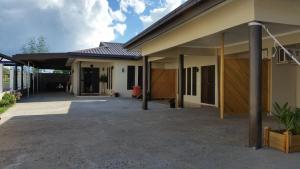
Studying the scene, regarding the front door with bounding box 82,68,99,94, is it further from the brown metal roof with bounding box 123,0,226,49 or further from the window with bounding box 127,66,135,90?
the brown metal roof with bounding box 123,0,226,49

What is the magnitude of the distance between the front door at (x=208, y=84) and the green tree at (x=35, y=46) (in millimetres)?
49198

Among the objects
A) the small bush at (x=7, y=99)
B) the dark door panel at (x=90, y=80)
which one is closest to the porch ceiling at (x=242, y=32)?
the small bush at (x=7, y=99)

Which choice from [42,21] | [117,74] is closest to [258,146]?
[117,74]

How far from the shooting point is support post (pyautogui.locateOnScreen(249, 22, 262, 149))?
18.3 ft

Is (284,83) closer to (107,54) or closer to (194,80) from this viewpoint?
(194,80)

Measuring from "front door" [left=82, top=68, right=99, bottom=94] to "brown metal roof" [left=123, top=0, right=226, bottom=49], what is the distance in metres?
13.2

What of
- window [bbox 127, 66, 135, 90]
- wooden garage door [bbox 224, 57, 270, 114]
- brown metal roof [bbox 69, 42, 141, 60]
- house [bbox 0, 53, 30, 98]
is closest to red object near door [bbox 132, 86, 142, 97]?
window [bbox 127, 66, 135, 90]

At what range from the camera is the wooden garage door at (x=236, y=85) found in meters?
10.5

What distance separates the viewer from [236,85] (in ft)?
35.2

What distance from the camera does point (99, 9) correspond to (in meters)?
27.0

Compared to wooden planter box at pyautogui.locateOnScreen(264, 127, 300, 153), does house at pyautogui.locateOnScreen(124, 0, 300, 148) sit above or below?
above

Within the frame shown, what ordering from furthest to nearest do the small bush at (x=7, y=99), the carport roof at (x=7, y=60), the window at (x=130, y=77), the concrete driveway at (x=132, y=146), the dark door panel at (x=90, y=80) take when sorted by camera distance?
the dark door panel at (x=90, y=80) → the window at (x=130, y=77) → the carport roof at (x=7, y=60) → the small bush at (x=7, y=99) → the concrete driveway at (x=132, y=146)

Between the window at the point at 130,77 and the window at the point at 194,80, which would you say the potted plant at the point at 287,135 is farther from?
the window at the point at 130,77

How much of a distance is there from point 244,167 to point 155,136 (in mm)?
2601
